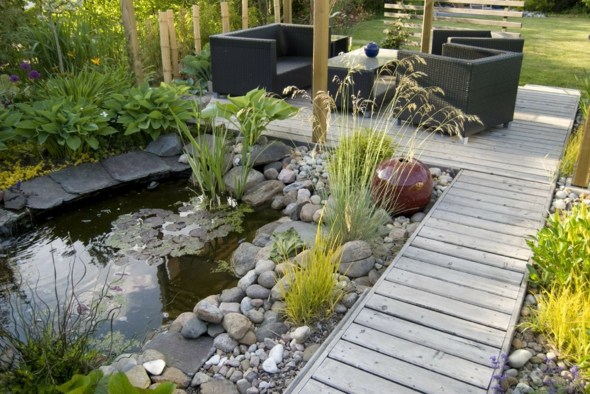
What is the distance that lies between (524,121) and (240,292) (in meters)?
4.17

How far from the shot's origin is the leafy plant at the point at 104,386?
7.06 ft

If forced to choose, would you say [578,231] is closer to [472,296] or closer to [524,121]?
[472,296]

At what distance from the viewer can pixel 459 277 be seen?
3.34 metres

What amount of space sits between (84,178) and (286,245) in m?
2.25

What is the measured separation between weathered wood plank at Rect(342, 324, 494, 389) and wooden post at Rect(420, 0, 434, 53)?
5.60 m

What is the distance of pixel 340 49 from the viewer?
26.5 feet

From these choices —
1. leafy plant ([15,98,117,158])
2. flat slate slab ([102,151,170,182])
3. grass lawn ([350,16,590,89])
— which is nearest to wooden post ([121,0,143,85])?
leafy plant ([15,98,117,158])

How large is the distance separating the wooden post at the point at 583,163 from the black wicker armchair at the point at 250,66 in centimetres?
331

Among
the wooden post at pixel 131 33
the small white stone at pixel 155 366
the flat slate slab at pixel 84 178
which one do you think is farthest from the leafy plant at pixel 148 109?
the small white stone at pixel 155 366

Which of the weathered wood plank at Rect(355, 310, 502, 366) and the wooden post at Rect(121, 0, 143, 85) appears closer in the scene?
the weathered wood plank at Rect(355, 310, 502, 366)

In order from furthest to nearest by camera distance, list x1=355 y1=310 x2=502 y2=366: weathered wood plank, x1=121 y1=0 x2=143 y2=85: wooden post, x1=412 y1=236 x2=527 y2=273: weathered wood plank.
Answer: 1. x1=121 y1=0 x2=143 y2=85: wooden post
2. x1=412 y1=236 x2=527 y2=273: weathered wood plank
3. x1=355 y1=310 x2=502 y2=366: weathered wood plank

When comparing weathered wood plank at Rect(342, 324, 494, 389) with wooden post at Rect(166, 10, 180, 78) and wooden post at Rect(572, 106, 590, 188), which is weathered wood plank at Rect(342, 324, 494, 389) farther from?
wooden post at Rect(166, 10, 180, 78)

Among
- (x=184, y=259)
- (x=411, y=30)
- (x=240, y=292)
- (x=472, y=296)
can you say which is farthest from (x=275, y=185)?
(x=411, y=30)

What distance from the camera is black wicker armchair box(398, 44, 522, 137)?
5.27m
